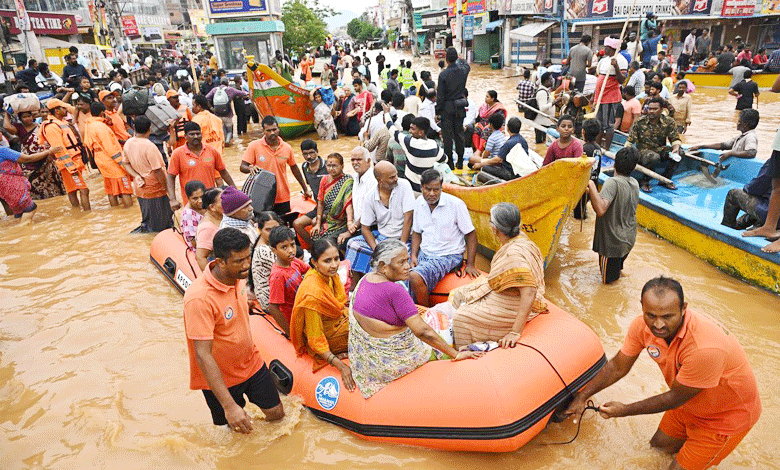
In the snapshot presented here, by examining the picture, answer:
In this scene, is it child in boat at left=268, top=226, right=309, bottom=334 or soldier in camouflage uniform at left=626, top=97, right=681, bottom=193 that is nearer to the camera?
child in boat at left=268, top=226, right=309, bottom=334

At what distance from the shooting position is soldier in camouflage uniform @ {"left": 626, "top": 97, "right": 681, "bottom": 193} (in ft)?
21.1

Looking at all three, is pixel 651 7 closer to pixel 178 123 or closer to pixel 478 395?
pixel 178 123

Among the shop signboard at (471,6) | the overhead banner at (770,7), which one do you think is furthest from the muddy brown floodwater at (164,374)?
the shop signboard at (471,6)

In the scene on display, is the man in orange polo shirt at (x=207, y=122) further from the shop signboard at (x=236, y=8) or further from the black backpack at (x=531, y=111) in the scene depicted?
the shop signboard at (x=236, y=8)

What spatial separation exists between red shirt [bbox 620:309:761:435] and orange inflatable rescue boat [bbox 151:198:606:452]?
0.57 metres

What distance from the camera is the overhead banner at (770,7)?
19812 millimetres

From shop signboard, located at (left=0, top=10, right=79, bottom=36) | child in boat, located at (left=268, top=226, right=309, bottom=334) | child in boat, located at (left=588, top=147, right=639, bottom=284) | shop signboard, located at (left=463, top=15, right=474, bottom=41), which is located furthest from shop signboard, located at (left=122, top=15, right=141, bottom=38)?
child in boat, located at (left=588, top=147, right=639, bottom=284)

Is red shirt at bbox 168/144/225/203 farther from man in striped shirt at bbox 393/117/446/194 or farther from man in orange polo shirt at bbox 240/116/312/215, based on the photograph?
man in striped shirt at bbox 393/117/446/194

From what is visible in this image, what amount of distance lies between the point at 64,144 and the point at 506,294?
728 cm

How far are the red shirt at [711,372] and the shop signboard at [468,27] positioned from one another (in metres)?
Result: 31.2

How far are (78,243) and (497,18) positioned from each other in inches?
1066

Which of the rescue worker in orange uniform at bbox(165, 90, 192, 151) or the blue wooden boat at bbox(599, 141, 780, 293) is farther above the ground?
the rescue worker in orange uniform at bbox(165, 90, 192, 151)

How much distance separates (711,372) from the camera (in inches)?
86.0

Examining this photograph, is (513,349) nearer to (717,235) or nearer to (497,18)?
(717,235)
